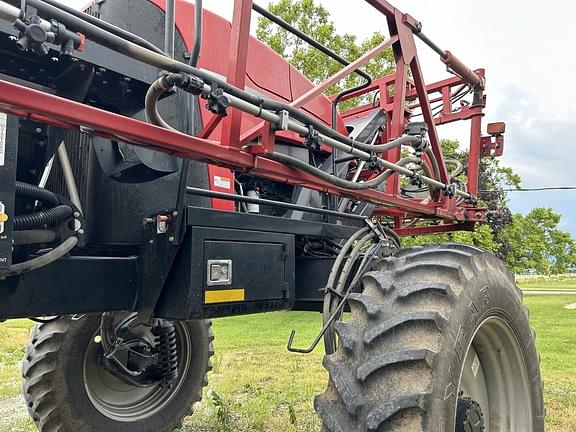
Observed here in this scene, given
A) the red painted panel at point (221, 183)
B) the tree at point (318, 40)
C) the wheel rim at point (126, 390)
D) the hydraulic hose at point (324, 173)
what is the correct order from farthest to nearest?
the tree at point (318, 40) < the wheel rim at point (126, 390) < the red painted panel at point (221, 183) < the hydraulic hose at point (324, 173)

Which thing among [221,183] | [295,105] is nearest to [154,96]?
[295,105]

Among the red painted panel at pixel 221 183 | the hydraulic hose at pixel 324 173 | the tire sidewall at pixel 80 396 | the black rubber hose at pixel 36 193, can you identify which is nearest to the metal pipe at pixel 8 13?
the black rubber hose at pixel 36 193

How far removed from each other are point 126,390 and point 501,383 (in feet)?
8.36

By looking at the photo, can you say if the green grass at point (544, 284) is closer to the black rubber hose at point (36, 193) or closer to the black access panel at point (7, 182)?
the black rubber hose at point (36, 193)

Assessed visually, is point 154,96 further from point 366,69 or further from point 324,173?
point 366,69

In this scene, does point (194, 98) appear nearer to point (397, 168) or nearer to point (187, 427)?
point (397, 168)

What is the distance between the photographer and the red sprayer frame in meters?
1.84

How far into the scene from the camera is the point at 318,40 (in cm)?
1443

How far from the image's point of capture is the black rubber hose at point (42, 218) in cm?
228

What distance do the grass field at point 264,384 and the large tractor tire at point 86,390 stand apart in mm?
521

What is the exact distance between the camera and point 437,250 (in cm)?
284

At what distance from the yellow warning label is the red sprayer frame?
1.80 feet

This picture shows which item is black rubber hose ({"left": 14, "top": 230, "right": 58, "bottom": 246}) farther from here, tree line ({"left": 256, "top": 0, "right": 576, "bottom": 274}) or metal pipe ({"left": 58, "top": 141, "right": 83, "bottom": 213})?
tree line ({"left": 256, "top": 0, "right": 576, "bottom": 274})

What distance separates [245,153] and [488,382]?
6.03 feet
